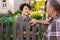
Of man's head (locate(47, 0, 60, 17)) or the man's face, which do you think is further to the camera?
the man's face

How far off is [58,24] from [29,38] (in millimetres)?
2898

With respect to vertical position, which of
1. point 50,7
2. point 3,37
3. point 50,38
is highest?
point 50,7

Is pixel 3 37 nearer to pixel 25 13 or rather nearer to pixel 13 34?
pixel 13 34

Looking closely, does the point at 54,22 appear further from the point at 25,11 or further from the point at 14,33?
the point at 14,33

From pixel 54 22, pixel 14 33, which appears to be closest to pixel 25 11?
pixel 14 33

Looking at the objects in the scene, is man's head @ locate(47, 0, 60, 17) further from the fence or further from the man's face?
the man's face

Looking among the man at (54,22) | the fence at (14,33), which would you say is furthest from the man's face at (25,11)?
the man at (54,22)

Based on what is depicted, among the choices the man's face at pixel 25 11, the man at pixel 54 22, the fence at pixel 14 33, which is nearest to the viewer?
the man at pixel 54 22

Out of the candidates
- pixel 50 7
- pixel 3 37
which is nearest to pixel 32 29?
pixel 3 37

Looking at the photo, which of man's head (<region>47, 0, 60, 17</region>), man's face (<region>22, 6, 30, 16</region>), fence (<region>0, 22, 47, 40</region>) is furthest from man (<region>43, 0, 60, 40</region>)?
man's face (<region>22, 6, 30, 16</region>)

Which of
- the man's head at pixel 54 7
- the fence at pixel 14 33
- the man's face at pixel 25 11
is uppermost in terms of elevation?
the man's head at pixel 54 7

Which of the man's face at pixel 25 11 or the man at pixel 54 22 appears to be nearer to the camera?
the man at pixel 54 22

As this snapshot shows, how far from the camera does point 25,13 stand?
275 inches

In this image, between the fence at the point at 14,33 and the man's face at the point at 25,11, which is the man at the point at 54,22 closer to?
the fence at the point at 14,33
